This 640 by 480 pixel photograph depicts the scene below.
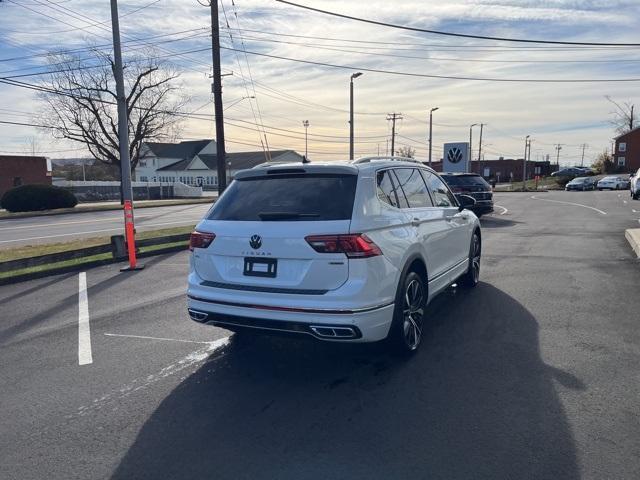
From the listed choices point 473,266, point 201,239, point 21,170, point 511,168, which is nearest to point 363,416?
point 201,239

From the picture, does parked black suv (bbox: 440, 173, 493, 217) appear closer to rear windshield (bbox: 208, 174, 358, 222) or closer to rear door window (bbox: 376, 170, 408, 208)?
rear door window (bbox: 376, 170, 408, 208)

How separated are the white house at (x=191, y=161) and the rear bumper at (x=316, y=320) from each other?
7974 cm

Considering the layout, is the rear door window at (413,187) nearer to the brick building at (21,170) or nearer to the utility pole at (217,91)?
the utility pole at (217,91)

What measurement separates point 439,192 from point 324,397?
3232 mm

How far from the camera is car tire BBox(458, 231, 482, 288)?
281 inches

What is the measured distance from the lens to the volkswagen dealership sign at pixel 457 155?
1096 inches

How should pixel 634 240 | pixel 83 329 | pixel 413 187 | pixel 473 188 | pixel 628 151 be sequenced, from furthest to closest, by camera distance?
pixel 628 151 < pixel 473 188 < pixel 634 240 < pixel 83 329 < pixel 413 187

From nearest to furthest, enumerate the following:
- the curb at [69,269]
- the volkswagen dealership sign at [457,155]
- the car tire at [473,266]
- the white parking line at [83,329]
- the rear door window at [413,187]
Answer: the white parking line at [83,329] < the rear door window at [413,187] < the car tire at [473,266] < the curb at [69,269] < the volkswagen dealership sign at [457,155]

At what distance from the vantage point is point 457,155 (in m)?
28.1

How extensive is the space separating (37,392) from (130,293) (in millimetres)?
3558

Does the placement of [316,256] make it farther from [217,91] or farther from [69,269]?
[217,91]

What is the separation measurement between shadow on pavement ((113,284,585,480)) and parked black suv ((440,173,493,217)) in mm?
12708

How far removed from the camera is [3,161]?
43.1 meters

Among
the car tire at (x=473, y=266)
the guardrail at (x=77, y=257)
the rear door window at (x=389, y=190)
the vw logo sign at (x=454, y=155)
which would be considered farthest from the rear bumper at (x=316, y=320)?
the vw logo sign at (x=454, y=155)
